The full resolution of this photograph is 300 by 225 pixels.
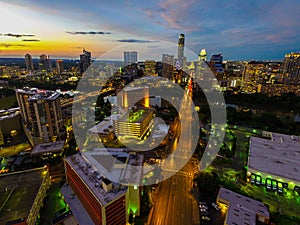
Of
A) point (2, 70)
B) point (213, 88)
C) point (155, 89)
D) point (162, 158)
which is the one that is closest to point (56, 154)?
point (162, 158)

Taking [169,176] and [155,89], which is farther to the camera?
[155,89]

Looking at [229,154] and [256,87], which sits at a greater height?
[256,87]

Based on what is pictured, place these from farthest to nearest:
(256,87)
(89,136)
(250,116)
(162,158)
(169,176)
Result: (256,87) < (250,116) < (89,136) < (162,158) < (169,176)

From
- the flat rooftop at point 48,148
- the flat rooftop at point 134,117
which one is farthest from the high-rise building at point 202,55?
the flat rooftop at point 48,148

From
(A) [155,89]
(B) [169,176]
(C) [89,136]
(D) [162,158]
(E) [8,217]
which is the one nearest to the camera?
(E) [8,217]

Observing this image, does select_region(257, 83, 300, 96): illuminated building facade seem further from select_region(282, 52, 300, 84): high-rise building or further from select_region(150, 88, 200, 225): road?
select_region(150, 88, 200, 225): road

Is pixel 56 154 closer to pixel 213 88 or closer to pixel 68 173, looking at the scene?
pixel 68 173

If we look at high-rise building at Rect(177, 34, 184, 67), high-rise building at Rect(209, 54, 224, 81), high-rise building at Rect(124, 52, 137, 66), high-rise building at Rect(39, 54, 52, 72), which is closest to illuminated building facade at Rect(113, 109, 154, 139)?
high-rise building at Rect(209, 54, 224, 81)

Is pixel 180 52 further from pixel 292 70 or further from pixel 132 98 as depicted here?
pixel 132 98
